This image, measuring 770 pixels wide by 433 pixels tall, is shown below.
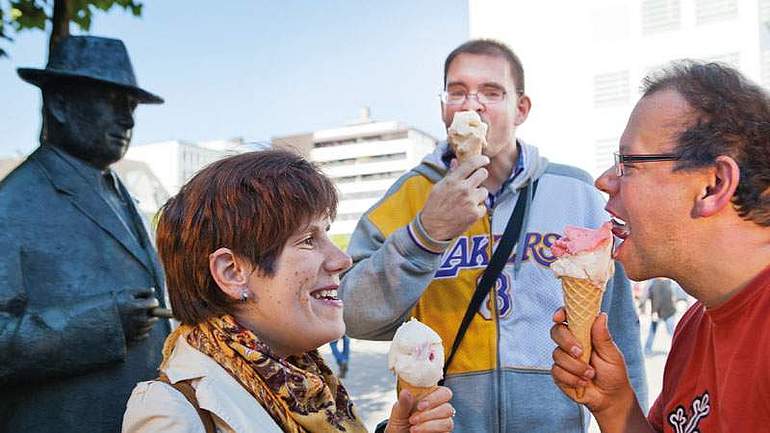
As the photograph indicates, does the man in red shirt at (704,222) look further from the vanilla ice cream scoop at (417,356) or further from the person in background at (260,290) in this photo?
the person in background at (260,290)

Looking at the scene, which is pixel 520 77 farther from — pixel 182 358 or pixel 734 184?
pixel 182 358

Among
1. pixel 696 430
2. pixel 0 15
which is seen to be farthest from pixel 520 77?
pixel 0 15

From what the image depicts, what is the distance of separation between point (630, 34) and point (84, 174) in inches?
1136

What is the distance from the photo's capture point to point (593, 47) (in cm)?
2830

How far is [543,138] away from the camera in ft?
90.7

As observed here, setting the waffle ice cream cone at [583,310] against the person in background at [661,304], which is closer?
the waffle ice cream cone at [583,310]

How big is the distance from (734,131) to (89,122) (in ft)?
7.93

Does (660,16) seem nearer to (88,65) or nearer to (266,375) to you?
(88,65)

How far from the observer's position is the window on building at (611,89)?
2705 cm

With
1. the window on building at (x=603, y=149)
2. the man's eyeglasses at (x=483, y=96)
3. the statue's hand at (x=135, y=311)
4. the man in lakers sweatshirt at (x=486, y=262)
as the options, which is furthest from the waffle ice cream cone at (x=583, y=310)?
the window on building at (x=603, y=149)

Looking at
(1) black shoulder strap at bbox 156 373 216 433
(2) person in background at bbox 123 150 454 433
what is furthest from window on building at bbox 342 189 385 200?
(1) black shoulder strap at bbox 156 373 216 433

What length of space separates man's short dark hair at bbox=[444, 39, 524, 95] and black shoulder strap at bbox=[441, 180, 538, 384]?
59cm

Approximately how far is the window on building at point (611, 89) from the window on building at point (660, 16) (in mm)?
2221

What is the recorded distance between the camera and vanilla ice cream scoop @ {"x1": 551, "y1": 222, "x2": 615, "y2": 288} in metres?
1.91
